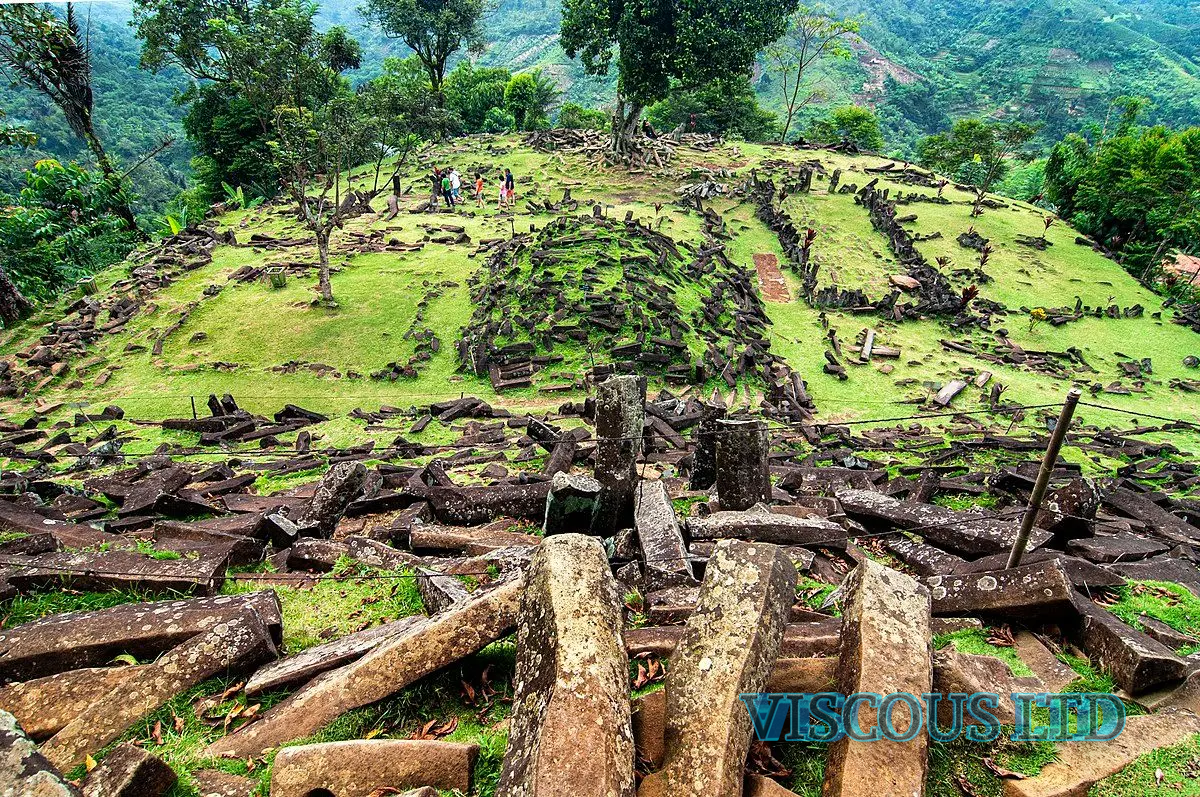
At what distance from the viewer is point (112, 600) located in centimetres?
467

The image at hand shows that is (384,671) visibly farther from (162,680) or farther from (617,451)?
(617,451)

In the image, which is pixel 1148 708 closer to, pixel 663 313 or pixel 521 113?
pixel 663 313

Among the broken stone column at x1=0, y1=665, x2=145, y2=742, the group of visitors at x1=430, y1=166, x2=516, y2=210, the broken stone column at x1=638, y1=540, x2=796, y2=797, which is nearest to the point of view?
the broken stone column at x1=638, y1=540, x2=796, y2=797

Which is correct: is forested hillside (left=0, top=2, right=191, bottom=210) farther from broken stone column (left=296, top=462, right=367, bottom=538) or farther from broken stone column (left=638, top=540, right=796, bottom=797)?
broken stone column (left=638, top=540, right=796, bottom=797)

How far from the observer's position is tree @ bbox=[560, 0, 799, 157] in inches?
965

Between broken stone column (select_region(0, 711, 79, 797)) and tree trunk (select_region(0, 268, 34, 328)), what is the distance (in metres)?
19.9

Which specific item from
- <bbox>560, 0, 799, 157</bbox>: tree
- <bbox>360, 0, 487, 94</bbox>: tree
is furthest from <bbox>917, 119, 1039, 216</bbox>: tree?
<bbox>360, 0, 487, 94</bbox>: tree

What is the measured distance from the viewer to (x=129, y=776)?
271 cm

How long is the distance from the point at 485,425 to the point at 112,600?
288 inches


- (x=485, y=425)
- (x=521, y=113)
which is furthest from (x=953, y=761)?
(x=521, y=113)

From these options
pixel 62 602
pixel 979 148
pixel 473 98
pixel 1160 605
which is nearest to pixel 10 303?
pixel 62 602

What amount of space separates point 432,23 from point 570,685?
51.2 m

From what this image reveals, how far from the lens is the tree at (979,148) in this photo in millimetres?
29469

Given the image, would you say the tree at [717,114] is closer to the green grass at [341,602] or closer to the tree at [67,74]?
the tree at [67,74]
